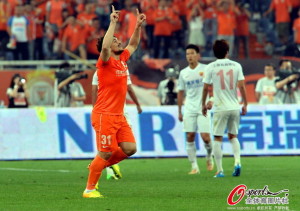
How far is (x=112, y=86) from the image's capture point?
13617 millimetres

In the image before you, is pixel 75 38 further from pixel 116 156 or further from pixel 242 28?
pixel 116 156

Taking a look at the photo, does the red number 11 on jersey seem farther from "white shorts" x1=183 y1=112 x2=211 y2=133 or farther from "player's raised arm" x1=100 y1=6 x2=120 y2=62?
"player's raised arm" x1=100 y1=6 x2=120 y2=62

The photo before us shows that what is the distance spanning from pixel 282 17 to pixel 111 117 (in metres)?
17.0

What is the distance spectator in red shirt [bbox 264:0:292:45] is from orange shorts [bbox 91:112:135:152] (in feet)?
55.1

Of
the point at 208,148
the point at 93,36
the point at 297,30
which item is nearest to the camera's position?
the point at 208,148

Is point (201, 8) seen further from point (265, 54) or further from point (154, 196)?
point (154, 196)

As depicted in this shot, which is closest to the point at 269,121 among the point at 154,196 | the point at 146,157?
the point at 146,157

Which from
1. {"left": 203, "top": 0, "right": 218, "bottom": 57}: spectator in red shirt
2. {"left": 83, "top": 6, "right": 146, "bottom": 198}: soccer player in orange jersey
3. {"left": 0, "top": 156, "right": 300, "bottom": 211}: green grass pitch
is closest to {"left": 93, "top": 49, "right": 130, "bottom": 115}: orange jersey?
{"left": 83, "top": 6, "right": 146, "bottom": 198}: soccer player in orange jersey

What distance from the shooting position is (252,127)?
23.8 metres

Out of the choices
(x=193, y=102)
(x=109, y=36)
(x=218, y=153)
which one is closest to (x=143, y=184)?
(x=218, y=153)

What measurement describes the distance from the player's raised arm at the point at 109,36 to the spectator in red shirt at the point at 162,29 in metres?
16.7

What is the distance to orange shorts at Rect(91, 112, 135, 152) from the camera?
44.2 feet

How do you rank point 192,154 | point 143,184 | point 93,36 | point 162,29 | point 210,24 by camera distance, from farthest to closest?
point 93,36, point 162,29, point 210,24, point 192,154, point 143,184

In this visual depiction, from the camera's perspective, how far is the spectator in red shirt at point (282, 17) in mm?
29698
